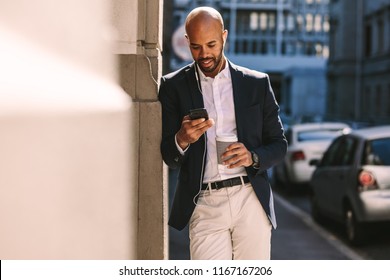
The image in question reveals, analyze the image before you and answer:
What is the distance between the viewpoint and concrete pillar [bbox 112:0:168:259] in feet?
14.0

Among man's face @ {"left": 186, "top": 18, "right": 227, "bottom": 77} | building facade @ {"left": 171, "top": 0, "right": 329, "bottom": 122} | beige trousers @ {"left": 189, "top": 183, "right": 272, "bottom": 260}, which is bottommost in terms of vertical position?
beige trousers @ {"left": 189, "top": 183, "right": 272, "bottom": 260}

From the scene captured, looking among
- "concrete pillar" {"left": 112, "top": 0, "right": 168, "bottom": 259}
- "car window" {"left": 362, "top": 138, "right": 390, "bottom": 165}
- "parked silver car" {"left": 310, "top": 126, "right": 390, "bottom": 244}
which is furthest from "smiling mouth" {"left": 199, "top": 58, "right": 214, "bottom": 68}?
"car window" {"left": 362, "top": 138, "right": 390, "bottom": 165}

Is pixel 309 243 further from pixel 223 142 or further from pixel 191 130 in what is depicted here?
pixel 191 130

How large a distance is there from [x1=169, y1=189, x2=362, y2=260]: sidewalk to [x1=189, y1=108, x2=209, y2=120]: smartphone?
4552 mm

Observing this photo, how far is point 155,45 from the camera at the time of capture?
4.64 meters

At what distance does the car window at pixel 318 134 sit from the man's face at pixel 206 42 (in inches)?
490

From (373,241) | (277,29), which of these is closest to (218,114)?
(373,241)

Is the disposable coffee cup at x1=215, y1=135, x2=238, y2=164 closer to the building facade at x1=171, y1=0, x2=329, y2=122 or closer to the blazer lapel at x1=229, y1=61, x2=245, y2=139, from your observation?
the blazer lapel at x1=229, y1=61, x2=245, y2=139

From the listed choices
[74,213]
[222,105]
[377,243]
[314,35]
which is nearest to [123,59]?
[222,105]

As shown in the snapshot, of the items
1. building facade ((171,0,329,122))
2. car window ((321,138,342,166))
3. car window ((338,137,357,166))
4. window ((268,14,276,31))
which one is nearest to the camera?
car window ((338,137,357,166))

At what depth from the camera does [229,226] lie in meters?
3.83

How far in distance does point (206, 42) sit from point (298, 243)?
6.17 meters

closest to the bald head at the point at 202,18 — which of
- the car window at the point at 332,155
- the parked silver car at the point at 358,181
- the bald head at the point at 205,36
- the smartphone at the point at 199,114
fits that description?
the bald head at the point at 205,36
